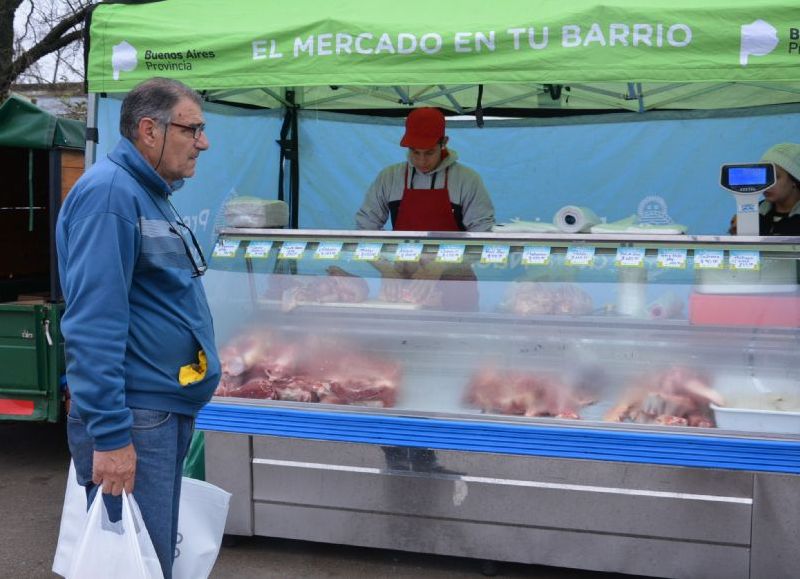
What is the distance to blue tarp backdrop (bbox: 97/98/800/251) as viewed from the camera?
237 inches

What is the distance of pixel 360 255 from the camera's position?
12.3 ft

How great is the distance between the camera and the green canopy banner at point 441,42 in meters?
3.23

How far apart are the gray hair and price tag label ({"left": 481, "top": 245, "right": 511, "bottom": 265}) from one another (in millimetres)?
1707

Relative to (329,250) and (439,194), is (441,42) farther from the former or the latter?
(439,194)

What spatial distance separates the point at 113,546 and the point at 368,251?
6.28 feet

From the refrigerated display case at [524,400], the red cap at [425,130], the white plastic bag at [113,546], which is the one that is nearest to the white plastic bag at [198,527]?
the white plastic bag at [113,546]

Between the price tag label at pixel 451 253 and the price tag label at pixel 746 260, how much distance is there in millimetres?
1111

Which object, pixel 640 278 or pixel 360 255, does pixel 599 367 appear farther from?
pixel 360 255

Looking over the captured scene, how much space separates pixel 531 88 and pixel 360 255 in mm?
2897

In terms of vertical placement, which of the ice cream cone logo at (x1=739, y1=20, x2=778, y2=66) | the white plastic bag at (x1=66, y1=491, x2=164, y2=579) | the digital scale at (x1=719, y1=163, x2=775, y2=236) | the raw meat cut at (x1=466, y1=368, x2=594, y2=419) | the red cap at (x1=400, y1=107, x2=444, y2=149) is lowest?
the white plastic bag at (x1=66, y1=491, x2=164, y2=579)

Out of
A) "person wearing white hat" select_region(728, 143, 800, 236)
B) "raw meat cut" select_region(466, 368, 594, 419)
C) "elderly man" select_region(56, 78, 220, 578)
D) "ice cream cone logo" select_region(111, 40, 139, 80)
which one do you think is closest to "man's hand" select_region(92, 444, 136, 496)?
"elderly man" select_region(56, 78, 220, 578)

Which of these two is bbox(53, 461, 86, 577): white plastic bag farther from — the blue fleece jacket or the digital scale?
the digital scale

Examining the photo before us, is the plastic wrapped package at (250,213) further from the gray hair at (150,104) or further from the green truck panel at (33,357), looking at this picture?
the gray hair at (150,104)

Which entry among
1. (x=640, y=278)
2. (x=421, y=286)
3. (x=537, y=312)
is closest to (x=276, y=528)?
(x=421, y=286)
